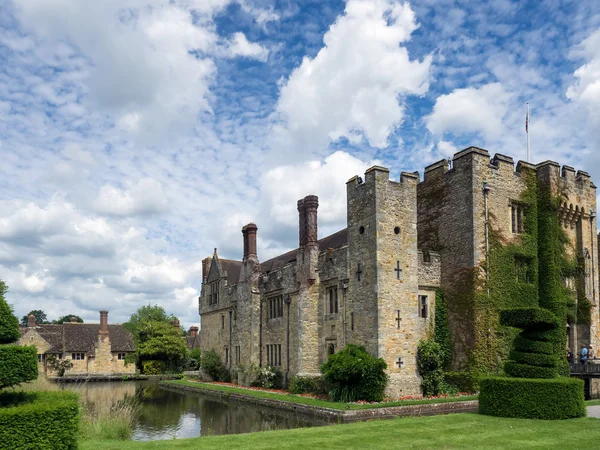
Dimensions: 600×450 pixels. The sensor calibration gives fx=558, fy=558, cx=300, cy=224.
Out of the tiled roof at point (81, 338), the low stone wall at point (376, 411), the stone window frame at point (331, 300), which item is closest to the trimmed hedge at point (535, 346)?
the low stone wall at point (376, 411)

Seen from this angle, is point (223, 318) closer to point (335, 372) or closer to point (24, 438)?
point (335, 372)

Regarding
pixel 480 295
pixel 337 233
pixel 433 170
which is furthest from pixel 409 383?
pixel 337 233

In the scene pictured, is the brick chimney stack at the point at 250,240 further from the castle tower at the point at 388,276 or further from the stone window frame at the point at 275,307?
the castle tower at the point at 388,276

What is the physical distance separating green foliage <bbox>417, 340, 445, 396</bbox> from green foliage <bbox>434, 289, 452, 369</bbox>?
31.6 inches

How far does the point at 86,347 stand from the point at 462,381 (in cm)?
4365

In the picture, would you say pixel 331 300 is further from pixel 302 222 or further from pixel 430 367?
pixel 430 367

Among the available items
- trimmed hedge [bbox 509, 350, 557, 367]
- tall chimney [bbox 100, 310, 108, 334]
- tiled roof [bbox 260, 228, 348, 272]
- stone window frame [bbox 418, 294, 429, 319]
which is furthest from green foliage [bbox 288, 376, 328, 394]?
tall chimney [bbox 100, 310, 108, 334]

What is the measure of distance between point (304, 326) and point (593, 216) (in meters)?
16.9

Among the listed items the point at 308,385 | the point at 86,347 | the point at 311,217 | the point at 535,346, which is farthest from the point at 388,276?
the point at 86,347

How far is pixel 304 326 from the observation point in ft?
100

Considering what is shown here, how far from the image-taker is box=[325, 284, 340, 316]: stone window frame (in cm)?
2931

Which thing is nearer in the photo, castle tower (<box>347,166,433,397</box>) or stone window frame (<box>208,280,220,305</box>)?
castle tower (<box>347,166,433,397</box>)

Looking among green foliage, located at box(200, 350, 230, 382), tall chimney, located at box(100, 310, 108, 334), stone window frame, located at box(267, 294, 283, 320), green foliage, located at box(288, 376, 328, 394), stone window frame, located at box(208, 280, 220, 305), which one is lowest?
green foliage, located at box(200, 350, 230, 382)

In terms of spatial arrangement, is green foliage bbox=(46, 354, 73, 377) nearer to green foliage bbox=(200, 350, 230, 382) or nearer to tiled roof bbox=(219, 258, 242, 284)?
green foliage bbox=(200, 350, 230, 382)
